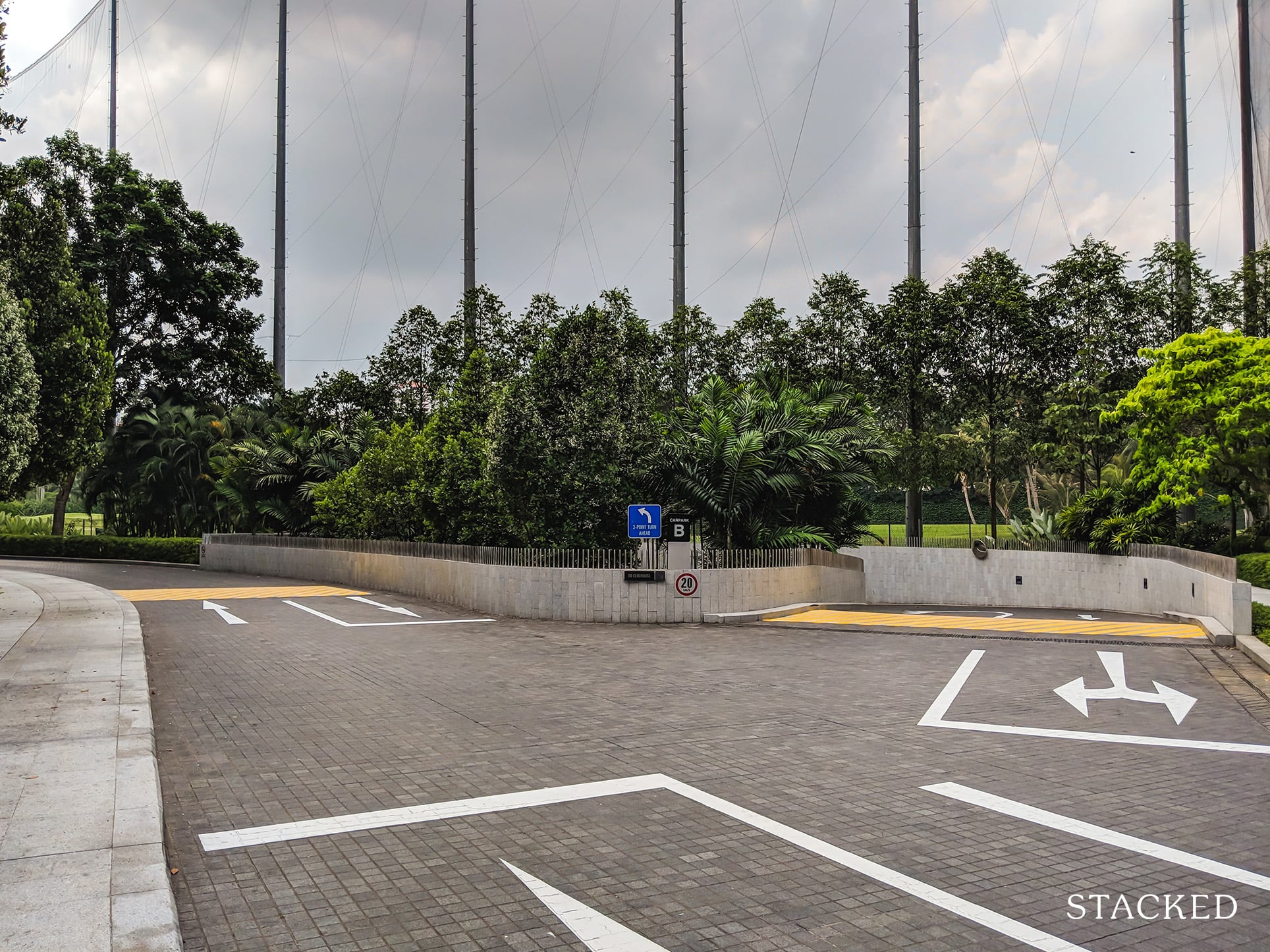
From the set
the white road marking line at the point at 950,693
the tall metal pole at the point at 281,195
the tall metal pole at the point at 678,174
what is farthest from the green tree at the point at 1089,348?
the tall metal pole at the point at 281,195

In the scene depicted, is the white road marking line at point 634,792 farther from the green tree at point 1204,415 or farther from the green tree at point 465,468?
the green tree at point 1204,415

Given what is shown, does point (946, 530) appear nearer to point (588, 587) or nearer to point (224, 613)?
point (588, 587)

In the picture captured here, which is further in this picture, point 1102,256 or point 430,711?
point 1102,256

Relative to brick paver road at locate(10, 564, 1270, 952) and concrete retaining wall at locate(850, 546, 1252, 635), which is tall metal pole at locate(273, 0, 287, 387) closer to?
concrete retaining wall at locate(850, 546, 1252, 635)

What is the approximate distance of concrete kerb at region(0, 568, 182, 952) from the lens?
165 inches

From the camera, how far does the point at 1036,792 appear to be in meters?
6.59

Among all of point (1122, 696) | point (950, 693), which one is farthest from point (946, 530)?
point (950, 693)

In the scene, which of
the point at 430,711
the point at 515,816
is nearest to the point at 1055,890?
the point at 515,816

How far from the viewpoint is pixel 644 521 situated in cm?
1744

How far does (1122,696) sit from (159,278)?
4372 cm

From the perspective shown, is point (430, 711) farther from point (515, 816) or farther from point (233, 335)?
point (233, 335)

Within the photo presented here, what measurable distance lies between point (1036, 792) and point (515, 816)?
11.6 ft

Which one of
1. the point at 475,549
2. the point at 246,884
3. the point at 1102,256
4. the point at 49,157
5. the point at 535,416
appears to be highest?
the point at 49,157

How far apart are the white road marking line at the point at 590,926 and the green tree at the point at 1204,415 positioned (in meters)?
20.0
